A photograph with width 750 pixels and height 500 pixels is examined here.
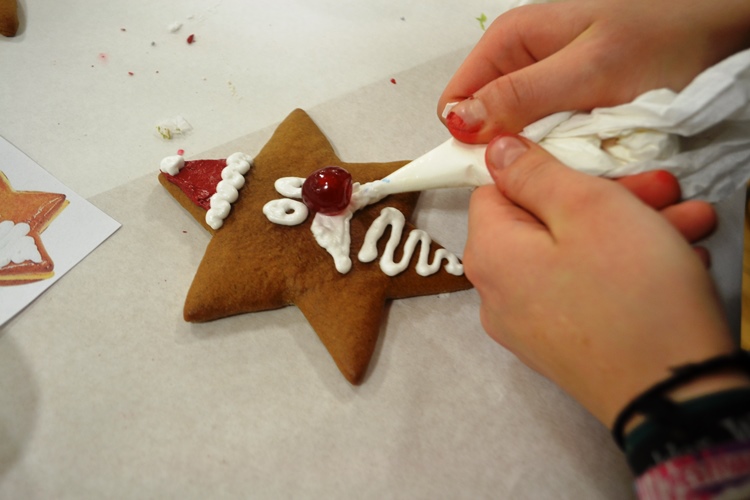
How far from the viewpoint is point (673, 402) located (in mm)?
460

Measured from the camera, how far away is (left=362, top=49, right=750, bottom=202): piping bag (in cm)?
64

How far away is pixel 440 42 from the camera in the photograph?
1.24 m

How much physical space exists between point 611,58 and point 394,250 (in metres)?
0.44

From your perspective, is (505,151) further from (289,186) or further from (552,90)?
A: (289,186)

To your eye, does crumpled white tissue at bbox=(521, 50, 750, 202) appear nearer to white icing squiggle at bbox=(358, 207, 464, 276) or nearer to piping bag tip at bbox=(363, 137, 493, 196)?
piping bag tip at bbox=(363, 137, 493, 196)

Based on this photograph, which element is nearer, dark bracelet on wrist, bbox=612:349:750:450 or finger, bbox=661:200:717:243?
dark bracelet on wrist, bbox=612:349:750:450

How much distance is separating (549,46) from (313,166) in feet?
1.54

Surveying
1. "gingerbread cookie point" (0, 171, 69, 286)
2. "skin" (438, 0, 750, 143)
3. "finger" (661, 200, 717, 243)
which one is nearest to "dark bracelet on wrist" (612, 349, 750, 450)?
"finger" (661, 200, 717, 243)

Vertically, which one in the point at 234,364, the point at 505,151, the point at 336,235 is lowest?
the point at 234,364

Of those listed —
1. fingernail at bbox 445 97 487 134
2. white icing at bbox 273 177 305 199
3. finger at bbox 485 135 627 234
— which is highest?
fingernail at bbox 445 97 487 134

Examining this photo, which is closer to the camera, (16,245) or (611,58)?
(611,58)

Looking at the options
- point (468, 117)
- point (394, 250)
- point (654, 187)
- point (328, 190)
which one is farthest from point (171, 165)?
point (654, 187)

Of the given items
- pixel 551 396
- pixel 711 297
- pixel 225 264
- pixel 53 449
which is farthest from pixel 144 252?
pixel 711 297

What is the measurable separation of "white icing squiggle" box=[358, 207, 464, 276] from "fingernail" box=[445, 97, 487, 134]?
0.20m
